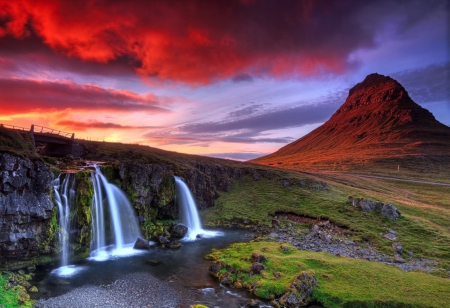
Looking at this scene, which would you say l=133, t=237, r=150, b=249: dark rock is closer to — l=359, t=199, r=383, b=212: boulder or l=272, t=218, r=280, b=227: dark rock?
l=272, t=218, r=280, b=227: dark rock

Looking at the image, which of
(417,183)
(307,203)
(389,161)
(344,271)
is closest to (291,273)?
(344,271)

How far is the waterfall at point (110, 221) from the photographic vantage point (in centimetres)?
3428

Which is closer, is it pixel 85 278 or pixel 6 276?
pixel 6 276

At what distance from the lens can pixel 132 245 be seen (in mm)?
36531

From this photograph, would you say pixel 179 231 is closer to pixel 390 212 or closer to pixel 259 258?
pixel 259 258

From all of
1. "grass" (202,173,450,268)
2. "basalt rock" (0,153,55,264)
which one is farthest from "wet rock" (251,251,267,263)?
"basalt rock" (0,153,55,264)

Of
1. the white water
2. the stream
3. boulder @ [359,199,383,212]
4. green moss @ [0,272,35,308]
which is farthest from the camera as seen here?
boulder @ [359,199,383,212]

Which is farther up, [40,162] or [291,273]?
[40,162]

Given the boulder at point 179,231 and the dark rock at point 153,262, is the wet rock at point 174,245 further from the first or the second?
the dark rock at point 153,262

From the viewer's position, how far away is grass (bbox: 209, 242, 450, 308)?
853 inches

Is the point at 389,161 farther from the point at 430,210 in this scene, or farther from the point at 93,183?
the point at 93,183

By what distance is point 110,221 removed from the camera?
122 feet

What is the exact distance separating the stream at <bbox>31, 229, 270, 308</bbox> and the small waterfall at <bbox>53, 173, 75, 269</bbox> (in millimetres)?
2061

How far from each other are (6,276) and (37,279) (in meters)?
2.38
